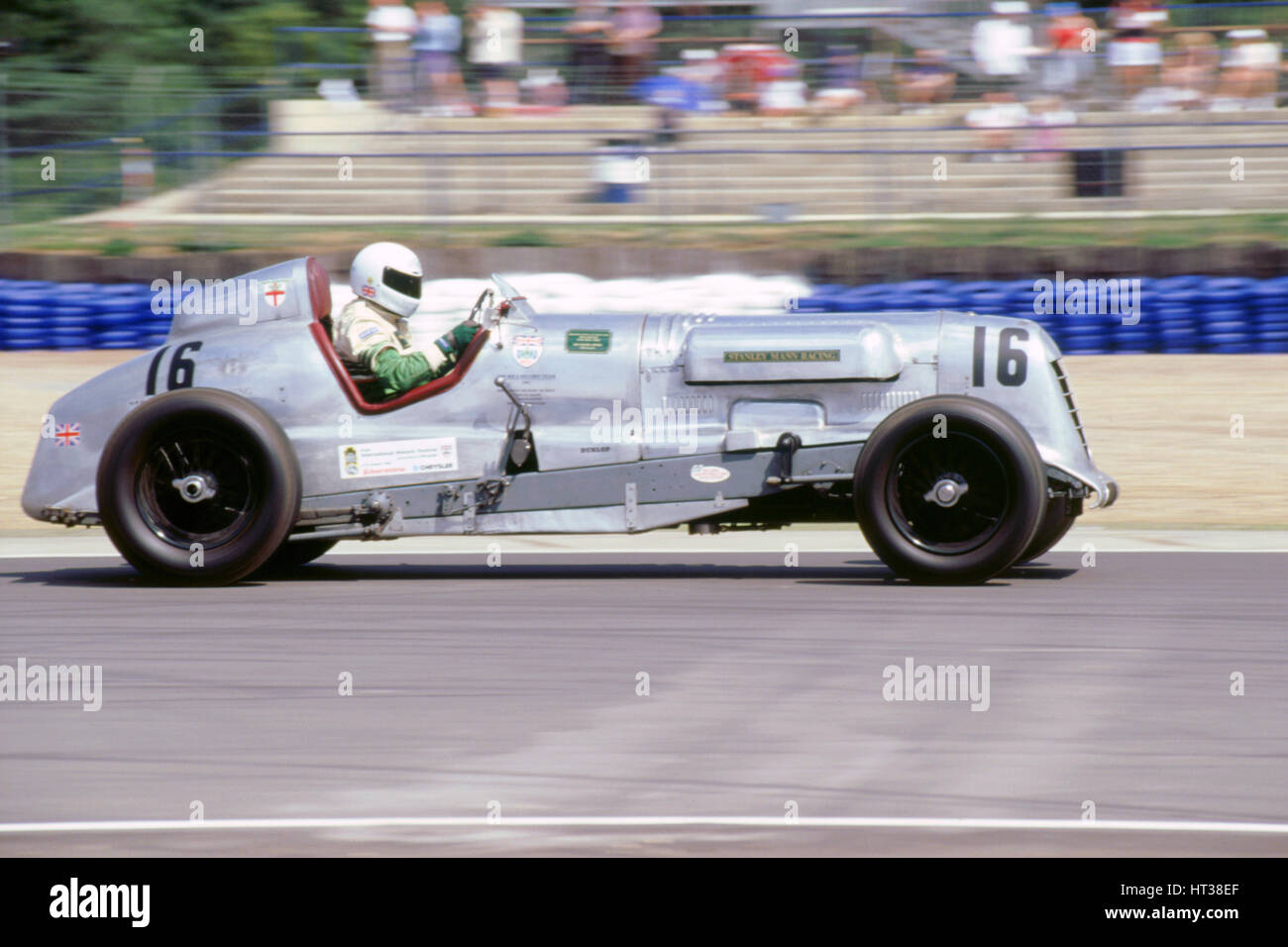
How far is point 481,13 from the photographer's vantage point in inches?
790

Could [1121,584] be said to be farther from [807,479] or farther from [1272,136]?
[1272,136]

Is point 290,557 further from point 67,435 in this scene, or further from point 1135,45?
point 1135,45

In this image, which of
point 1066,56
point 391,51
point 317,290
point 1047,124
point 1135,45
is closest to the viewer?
point 317,290

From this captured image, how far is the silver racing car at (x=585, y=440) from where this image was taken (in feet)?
26.7

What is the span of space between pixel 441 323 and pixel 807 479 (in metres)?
6.27

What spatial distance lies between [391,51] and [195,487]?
12865 millimetres

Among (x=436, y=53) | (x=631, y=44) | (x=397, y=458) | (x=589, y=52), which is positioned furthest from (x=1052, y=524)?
(x=436, y=53)

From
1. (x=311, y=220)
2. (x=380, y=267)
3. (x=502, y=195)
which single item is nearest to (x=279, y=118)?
(x=311, y=220)

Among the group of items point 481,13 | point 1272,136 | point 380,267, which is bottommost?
point 380,267

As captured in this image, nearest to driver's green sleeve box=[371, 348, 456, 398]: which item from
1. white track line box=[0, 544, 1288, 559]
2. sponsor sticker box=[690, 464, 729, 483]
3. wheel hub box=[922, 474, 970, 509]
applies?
sponsor sticker box=[690, 464, 729, 483]

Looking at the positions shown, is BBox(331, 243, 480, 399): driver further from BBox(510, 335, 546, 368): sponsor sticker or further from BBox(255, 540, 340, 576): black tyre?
BBox(255, 540, 340, 576): black tyre

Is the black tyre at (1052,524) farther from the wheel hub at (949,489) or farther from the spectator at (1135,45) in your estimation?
the spectator at (1135,45)

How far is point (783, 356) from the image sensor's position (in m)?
8.21

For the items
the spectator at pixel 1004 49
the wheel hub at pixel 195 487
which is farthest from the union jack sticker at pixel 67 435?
the spectator at pixel 1004 49
